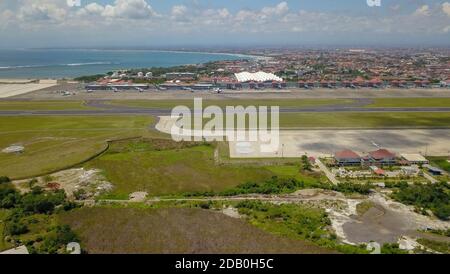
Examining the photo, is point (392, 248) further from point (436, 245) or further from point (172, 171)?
point (172, 171)

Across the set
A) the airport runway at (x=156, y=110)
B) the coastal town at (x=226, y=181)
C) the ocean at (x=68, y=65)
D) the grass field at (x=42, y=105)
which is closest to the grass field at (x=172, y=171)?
the coastal town at (x=226, y=181)

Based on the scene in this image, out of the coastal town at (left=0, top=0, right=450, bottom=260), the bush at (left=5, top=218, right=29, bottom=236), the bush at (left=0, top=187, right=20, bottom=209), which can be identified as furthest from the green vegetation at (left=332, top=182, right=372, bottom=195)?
the bush at (left=0, top=187, right=20, bottom=209)

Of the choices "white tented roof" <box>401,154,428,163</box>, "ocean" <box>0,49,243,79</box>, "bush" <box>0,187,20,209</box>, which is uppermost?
"ocean" <box>0,49,243,79</box>

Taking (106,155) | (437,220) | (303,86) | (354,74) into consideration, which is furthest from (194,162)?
(354,74)

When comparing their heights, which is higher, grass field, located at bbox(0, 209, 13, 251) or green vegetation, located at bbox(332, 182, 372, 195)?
green vegetation, located at bbox(332, 182, 372, 195)

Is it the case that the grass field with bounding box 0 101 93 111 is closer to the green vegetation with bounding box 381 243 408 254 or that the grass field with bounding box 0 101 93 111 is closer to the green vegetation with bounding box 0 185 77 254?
the green vegetation with bounding box 0 185 77 254

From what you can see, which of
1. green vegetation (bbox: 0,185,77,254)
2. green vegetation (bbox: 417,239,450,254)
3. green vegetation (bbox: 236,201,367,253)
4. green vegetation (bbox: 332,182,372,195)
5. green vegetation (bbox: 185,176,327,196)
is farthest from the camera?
green vegetation (bbox: 332,182,372,195)
